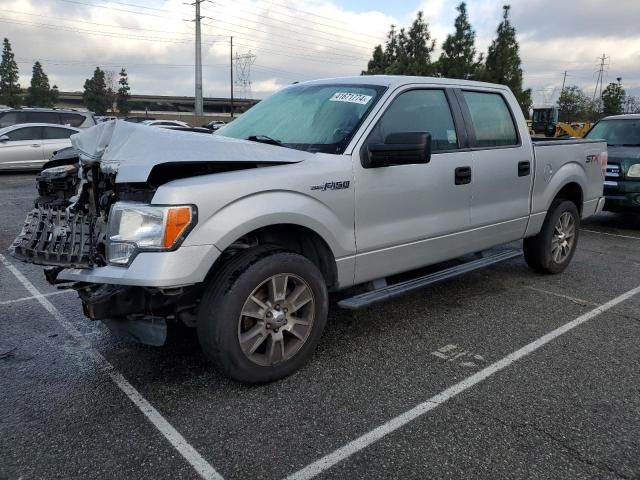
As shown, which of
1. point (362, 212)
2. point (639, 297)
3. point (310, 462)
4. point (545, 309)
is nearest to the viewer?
point (310, 462)

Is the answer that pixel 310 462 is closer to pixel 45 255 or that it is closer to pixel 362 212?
pixel 362 212

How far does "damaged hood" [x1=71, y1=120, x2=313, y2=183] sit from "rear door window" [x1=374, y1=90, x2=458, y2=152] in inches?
29.7

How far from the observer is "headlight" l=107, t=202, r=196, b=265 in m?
2.72

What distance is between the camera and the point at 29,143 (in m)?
14.1

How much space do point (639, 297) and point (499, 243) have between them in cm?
156

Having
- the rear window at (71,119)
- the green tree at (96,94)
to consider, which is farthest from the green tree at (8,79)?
the rear window at (71,119)

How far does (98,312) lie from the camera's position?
2842 millimetres

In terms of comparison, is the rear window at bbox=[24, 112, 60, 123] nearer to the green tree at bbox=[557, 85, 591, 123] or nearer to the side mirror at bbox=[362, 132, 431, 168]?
the side mirror at bbox=[362, 132, 431, 168]

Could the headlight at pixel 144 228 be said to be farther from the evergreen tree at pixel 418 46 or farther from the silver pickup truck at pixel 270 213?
the evergreen tree at pixel 418 46

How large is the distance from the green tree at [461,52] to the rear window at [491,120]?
2620cm

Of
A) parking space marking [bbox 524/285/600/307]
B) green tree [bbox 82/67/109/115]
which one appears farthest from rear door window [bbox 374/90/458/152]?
green tree [bbox 82/67/109/115]

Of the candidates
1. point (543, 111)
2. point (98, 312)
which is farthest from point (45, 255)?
point (543, 111)

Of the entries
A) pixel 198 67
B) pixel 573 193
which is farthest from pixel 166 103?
pixel 573 193

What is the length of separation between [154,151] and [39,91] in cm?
7694
